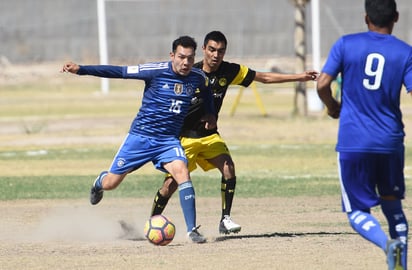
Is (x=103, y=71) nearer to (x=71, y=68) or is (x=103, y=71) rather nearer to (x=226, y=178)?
(x=71, y=68)

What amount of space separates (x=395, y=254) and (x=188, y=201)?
3.54 meters

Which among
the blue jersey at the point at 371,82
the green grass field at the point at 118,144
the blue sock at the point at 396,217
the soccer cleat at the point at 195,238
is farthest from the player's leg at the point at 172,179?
the green grass field at the point at 118,144

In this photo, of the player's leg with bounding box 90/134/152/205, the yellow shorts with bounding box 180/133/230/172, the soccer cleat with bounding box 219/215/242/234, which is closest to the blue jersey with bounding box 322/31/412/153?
the player's leg with bounding box 90/134/152/205

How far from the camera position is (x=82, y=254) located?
32.9 ft

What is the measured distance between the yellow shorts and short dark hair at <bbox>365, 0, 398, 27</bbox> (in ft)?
13.0

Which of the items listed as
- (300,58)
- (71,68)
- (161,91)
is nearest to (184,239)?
(161,91)

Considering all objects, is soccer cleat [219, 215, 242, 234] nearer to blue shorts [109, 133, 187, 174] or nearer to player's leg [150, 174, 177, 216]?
player's leg [150, 174, 177, 216]

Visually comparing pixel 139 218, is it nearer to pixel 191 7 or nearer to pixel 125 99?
pixel 125 99

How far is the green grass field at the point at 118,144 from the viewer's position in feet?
56.1

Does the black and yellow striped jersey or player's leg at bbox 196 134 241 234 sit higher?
the black and yellow striped jersey

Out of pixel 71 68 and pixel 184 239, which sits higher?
pixel 71 68

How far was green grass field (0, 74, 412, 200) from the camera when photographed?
17.1 meters

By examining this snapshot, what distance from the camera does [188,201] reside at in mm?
10688

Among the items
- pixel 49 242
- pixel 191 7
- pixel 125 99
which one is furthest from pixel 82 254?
pixel 191 7
